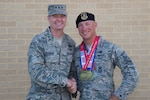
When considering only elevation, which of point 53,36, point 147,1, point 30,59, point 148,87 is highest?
point 147,1

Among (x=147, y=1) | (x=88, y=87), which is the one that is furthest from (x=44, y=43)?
(x=147, y=1)

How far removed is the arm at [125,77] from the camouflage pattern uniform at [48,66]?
1.51 ft

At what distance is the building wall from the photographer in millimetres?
5332

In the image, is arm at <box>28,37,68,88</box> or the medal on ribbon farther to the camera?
the medal on ribbon

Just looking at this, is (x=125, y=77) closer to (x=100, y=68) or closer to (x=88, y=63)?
(x=100, y=68)

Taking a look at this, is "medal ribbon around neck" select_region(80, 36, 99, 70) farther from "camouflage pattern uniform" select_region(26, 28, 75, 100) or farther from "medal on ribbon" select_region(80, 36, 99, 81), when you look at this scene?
"camouflage pattern uniform" select_region(26, 28, 75, 100)

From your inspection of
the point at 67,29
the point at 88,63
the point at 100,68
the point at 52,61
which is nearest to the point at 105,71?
the point at 100,68

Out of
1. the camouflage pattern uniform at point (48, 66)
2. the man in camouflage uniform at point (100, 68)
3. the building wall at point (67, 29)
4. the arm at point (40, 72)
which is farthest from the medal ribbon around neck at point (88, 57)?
the building wall at point (67, 29)

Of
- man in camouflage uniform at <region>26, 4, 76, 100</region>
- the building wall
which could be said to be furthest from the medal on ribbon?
the building wall

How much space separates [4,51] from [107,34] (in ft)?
5.22

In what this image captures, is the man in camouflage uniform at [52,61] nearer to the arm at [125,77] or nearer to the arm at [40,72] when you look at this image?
the arm at [40,72]

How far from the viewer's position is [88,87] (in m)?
3.17

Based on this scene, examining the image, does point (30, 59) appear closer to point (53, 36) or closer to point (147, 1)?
point (53, 36)

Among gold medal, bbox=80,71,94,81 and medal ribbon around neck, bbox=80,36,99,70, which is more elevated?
medal ribbon around neck, bbox=80,36,99,70
